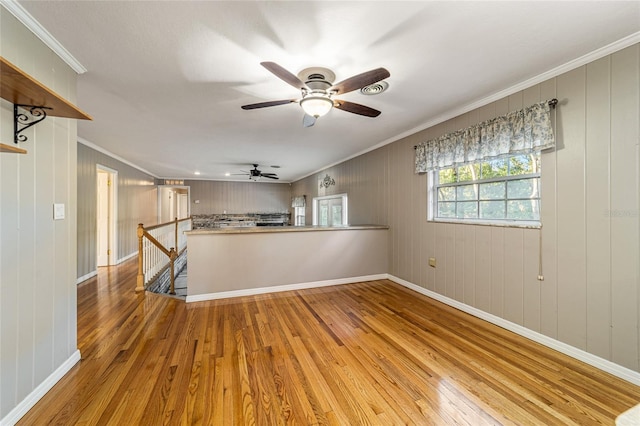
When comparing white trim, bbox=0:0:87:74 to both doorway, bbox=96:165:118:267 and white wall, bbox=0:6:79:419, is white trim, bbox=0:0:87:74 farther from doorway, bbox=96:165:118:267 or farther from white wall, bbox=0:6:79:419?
doorway, bbox=96:165:118:267

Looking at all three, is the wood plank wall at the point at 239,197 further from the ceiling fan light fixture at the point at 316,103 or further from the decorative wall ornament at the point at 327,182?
the ceiling fan light fixture at the point at 316,103

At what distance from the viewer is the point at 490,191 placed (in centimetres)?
280

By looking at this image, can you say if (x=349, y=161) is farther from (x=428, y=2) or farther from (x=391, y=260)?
(x=428, y=2)

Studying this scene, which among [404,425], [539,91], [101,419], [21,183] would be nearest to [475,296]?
[404,425]

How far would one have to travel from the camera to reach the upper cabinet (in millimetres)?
1189

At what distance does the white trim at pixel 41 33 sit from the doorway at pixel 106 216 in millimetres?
3989

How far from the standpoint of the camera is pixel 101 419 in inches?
56.6

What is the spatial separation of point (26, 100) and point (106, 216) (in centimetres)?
476

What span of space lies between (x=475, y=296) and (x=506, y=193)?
1.21m

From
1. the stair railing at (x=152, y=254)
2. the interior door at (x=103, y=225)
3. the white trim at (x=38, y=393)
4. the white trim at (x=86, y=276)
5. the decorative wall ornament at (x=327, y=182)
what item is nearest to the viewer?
the white trim at (x=38, y=393)

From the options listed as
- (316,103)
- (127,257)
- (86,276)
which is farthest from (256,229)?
(127,257)

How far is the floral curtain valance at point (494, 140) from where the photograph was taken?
7.32ft

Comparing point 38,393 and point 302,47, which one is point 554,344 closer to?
point 302,47

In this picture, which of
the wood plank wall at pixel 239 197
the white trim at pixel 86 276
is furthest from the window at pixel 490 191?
the wood plank wall at pixel 239 197
